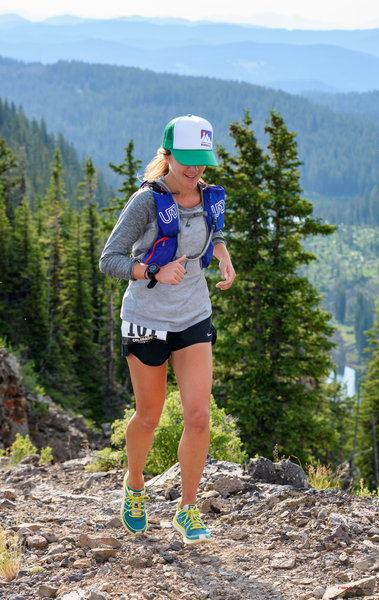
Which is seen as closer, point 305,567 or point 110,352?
point 305,567

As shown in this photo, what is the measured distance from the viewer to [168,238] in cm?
433

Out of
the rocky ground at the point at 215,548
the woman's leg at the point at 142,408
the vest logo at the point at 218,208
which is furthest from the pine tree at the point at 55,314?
the vest logo at the point at 218,208

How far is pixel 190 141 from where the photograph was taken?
4.27 metres

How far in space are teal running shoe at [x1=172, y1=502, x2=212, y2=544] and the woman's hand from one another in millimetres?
1716

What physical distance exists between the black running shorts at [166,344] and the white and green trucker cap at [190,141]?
1.02 metres

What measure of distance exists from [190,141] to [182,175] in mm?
212

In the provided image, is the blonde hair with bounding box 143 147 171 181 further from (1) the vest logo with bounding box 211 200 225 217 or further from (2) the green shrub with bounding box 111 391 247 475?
(2) the green shrub with bounding box 111 391 247 475

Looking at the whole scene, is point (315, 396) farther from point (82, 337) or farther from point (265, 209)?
point (82, 337)

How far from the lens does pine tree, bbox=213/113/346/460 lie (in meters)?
20.5

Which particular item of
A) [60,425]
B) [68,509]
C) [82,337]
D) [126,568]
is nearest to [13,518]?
[68,509]

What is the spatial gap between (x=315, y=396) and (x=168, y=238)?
58.1ft

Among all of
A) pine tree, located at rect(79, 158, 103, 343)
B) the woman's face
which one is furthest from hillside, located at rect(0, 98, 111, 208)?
the woman's face

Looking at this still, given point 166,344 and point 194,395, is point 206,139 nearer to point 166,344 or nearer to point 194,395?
point 166,344

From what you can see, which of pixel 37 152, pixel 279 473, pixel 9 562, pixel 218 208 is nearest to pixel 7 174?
pixel 279 473
